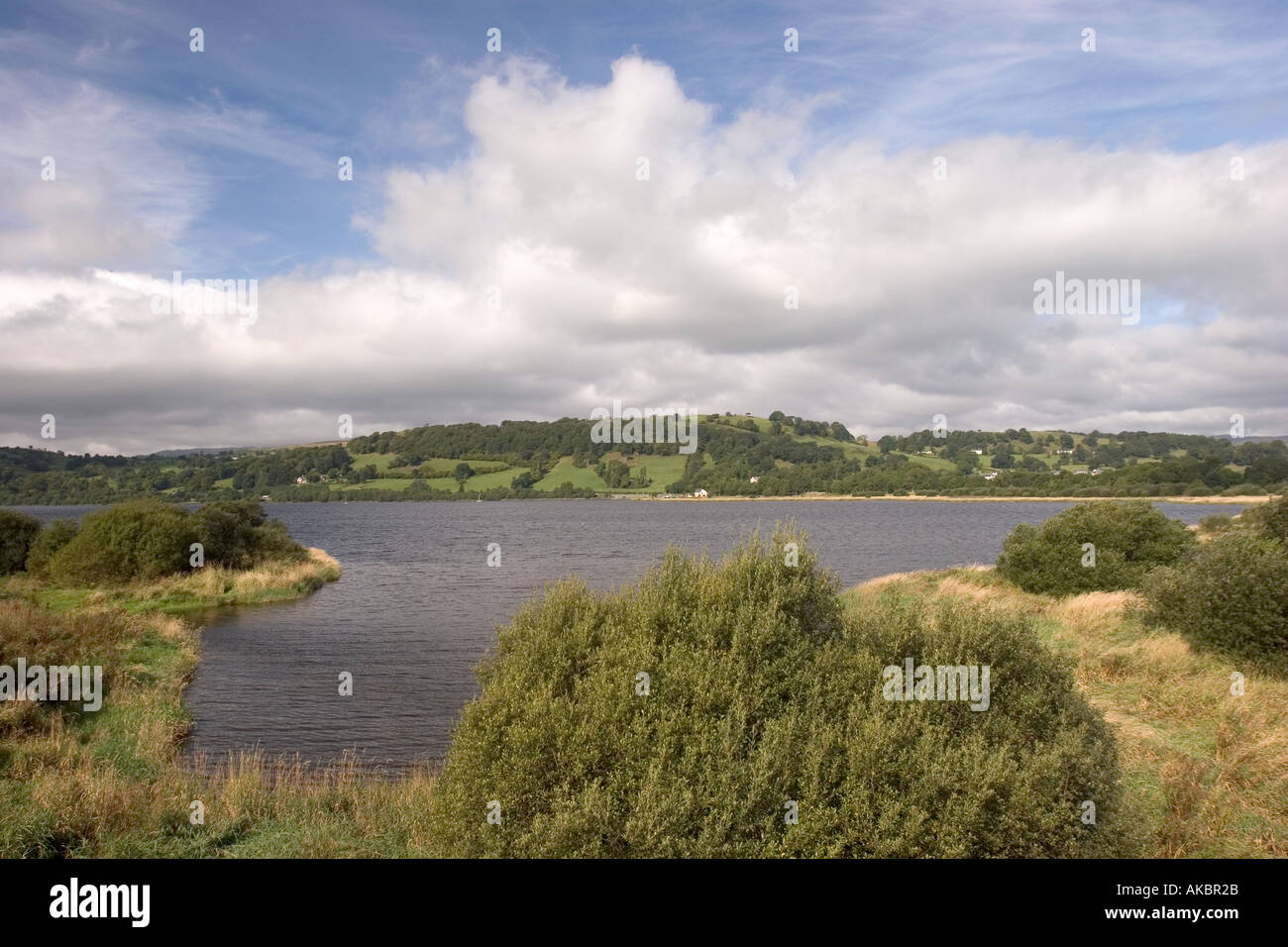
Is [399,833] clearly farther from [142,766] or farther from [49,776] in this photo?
[142,766]

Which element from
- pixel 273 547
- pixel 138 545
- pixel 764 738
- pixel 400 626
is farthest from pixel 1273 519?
pixel 273 547

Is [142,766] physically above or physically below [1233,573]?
below

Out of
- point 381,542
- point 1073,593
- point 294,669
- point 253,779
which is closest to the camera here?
point 253,779

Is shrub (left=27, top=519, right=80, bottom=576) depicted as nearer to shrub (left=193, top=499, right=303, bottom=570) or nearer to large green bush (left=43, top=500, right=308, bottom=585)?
large green bush (left=43, top=500, right=308, bottom=585)

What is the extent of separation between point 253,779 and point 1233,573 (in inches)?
864

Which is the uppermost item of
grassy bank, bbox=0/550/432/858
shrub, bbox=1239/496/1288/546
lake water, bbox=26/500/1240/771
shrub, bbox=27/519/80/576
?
shrub, bbox=1239/496/1288/546

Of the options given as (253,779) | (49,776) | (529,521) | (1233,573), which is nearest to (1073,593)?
(1233,573)

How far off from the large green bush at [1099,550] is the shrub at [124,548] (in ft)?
151

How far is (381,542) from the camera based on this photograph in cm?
9275

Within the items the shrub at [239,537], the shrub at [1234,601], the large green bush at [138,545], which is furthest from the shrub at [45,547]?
the shrub at [1234,601]

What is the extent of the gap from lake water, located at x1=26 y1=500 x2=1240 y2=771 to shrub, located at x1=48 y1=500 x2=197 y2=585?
7142 millimetres

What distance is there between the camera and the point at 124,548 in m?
42.8

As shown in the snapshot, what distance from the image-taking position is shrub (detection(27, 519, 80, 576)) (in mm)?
44000

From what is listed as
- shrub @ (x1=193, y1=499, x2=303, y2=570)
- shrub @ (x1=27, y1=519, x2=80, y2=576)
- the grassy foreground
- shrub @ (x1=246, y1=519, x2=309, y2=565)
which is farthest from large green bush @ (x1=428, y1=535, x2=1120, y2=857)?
shrub @ (x1=246, y1=519, x2=309, y2=565)
